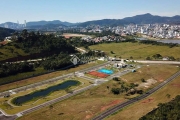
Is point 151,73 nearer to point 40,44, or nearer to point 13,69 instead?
point 13,69

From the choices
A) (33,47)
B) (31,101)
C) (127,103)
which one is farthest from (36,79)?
(33,47)

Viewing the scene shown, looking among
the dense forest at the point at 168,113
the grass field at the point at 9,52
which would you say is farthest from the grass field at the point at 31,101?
the grass field at the point at 9,52

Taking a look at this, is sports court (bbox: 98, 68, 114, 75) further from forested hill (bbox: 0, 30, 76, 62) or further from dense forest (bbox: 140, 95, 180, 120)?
dense forest (bbox: 140, 95, 180, 120)

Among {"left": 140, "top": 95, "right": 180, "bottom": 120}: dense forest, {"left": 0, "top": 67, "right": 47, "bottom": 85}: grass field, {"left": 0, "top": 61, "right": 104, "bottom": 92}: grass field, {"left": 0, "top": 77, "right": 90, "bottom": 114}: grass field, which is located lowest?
{"left": 0, "top": 77, "right": 90, "bottom": 114}: grass field

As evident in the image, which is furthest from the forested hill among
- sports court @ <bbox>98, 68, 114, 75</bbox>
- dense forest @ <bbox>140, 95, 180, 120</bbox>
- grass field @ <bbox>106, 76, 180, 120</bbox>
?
dense forest @ <bbox>140, 95, 180, 120</bbox>

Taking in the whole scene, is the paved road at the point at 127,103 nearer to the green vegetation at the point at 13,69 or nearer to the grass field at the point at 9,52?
the green vegetation at the point at 13,69

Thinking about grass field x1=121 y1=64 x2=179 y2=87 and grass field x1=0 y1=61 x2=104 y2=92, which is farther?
grass field x1=121 y1=64 x2=179 y2=87

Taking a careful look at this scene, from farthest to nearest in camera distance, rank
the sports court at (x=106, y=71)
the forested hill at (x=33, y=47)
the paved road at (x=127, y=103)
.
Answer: the forested hill at (x=33, y=47), the sports court at (x=106, y=71), the paved road at (x=127, y=103)

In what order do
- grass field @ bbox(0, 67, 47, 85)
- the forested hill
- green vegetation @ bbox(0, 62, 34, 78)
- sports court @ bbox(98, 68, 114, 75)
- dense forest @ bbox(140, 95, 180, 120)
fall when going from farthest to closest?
the forested hill < sports court @ bbox(98, 68, 114, 75) < green vegetation @ bbox(0, 62, 34, 78) < grass field @ bbox(0, 67, 47, 85) < dense forest @ bbox(140, 95, 180, 120)

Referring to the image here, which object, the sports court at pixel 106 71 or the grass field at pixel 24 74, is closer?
the grass field at pixel 24 74
